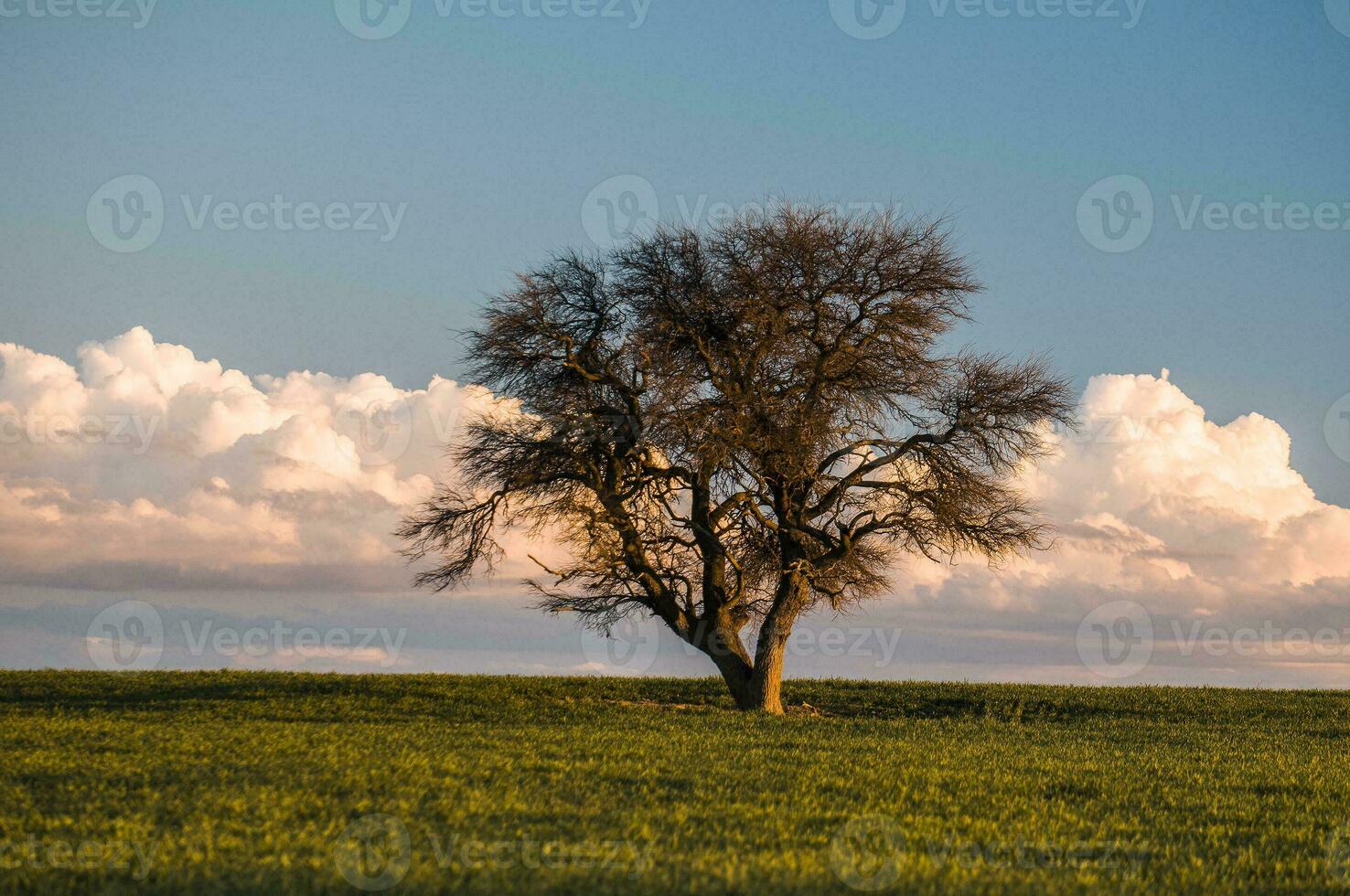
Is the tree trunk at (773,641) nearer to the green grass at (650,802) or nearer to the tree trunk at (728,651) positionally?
the tree trunk at (728,651)

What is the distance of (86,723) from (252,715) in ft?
14.9

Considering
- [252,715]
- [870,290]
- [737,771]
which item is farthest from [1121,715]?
[252,715]

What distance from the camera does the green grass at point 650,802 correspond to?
10523mm

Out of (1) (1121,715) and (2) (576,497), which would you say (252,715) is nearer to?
(2) (576,497)

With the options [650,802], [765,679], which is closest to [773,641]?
[765,679]

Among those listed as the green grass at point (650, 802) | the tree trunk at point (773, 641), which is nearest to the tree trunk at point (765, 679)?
the tree trunk at point (773, 641)

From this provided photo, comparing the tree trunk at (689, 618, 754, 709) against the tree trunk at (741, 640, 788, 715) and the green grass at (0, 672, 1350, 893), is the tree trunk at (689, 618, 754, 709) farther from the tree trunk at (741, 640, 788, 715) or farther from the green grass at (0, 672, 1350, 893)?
the green grass at (0, 672, 1350, 893)

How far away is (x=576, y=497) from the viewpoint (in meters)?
28.5

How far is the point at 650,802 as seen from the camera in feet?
46.2

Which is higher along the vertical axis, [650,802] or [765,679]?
[765,679]

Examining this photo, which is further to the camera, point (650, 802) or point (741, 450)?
point (741, 450)

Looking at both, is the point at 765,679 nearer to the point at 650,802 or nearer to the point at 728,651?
the point at 728,651

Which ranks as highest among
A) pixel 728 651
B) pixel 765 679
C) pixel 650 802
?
A: pixel 728 651

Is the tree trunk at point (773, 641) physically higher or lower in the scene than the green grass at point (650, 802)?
higher
